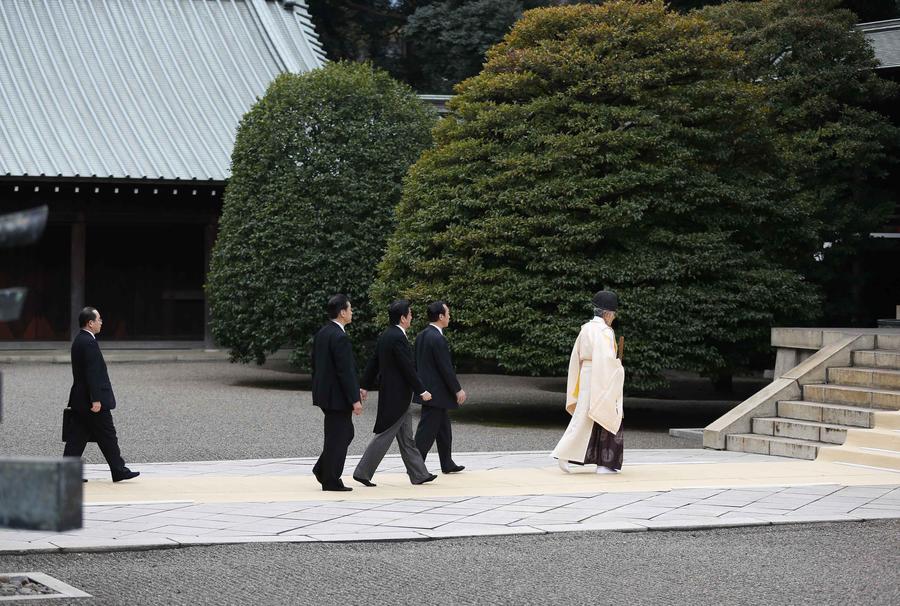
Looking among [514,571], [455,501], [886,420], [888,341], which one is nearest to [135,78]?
[888,341]

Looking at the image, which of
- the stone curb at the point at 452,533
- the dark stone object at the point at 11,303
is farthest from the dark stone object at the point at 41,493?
the stone curb at the point at 452,533

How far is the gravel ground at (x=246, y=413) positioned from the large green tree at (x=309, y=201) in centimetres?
134

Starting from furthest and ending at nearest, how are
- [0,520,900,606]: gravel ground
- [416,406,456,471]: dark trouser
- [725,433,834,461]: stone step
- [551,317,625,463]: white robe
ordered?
[725,433,834,461]: stone step → [551,317,625,463]: white robe → [416,406,456,471]: dark trouser → [0,520,900,606]: gravel ground

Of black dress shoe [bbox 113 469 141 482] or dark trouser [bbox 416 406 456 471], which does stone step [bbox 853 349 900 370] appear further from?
black dress shoe [bbox 113 469 141 482]

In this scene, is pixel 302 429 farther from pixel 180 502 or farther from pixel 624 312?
pixel 180 502

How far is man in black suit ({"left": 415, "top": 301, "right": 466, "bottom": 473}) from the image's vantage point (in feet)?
35.3

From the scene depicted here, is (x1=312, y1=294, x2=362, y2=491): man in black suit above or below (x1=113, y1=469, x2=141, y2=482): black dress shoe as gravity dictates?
above

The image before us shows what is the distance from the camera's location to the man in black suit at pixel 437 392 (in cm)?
1075

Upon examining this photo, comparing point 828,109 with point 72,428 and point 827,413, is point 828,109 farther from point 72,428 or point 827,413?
point 72,428

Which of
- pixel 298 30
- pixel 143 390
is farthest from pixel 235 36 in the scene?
pixel 143 390

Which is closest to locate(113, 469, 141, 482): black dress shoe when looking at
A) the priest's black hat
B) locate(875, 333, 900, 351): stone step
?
the priest's black hat

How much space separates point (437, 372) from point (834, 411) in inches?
181

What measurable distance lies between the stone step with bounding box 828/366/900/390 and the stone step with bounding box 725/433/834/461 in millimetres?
1053

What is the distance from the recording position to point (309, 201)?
19.7 meters
